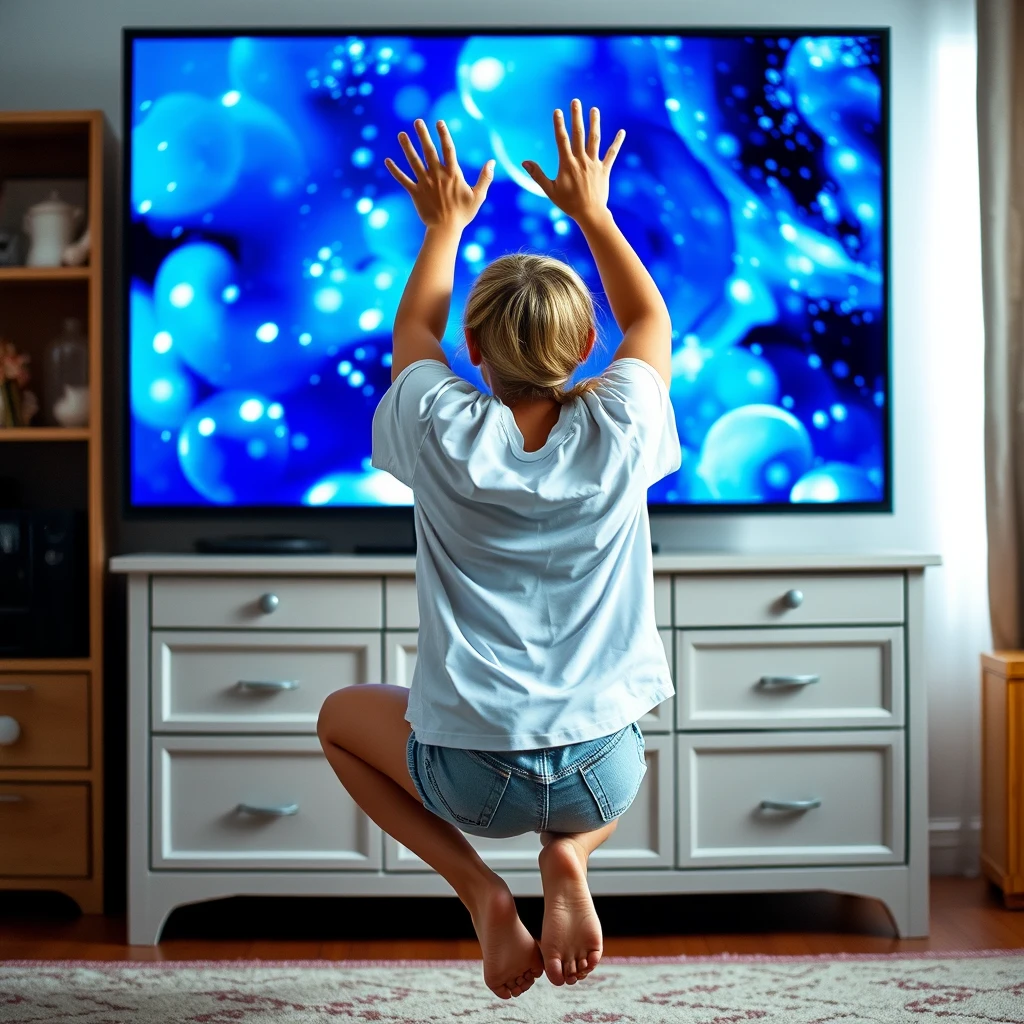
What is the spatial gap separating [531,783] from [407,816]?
31cm

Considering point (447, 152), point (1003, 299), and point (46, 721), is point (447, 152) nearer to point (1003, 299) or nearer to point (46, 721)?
point (46, 721)

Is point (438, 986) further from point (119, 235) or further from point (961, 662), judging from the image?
point (119, 235)

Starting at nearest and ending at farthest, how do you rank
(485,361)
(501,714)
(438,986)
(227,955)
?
(501,714), (485,361), (438,986), (227,955)

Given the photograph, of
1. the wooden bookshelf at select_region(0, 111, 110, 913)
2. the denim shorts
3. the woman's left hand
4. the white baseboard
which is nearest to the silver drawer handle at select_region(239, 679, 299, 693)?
the wooden bookshelf at select_region(0, 111, 110, 913)

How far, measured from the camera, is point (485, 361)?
148 cm

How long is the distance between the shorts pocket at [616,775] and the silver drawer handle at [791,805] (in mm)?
1085

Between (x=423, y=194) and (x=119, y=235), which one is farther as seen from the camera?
(x=119, y=235)

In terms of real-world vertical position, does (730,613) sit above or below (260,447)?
below

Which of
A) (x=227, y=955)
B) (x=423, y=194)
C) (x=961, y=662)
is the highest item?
(x=423, y=194)

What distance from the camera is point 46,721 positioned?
8.64ft

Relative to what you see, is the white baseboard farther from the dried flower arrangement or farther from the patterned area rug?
the dried flower arrangement

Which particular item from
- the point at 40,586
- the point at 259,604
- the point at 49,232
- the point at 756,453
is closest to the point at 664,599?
the point at 756,453

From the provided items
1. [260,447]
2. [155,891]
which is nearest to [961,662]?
[260,447]

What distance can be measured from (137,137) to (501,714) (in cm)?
200
